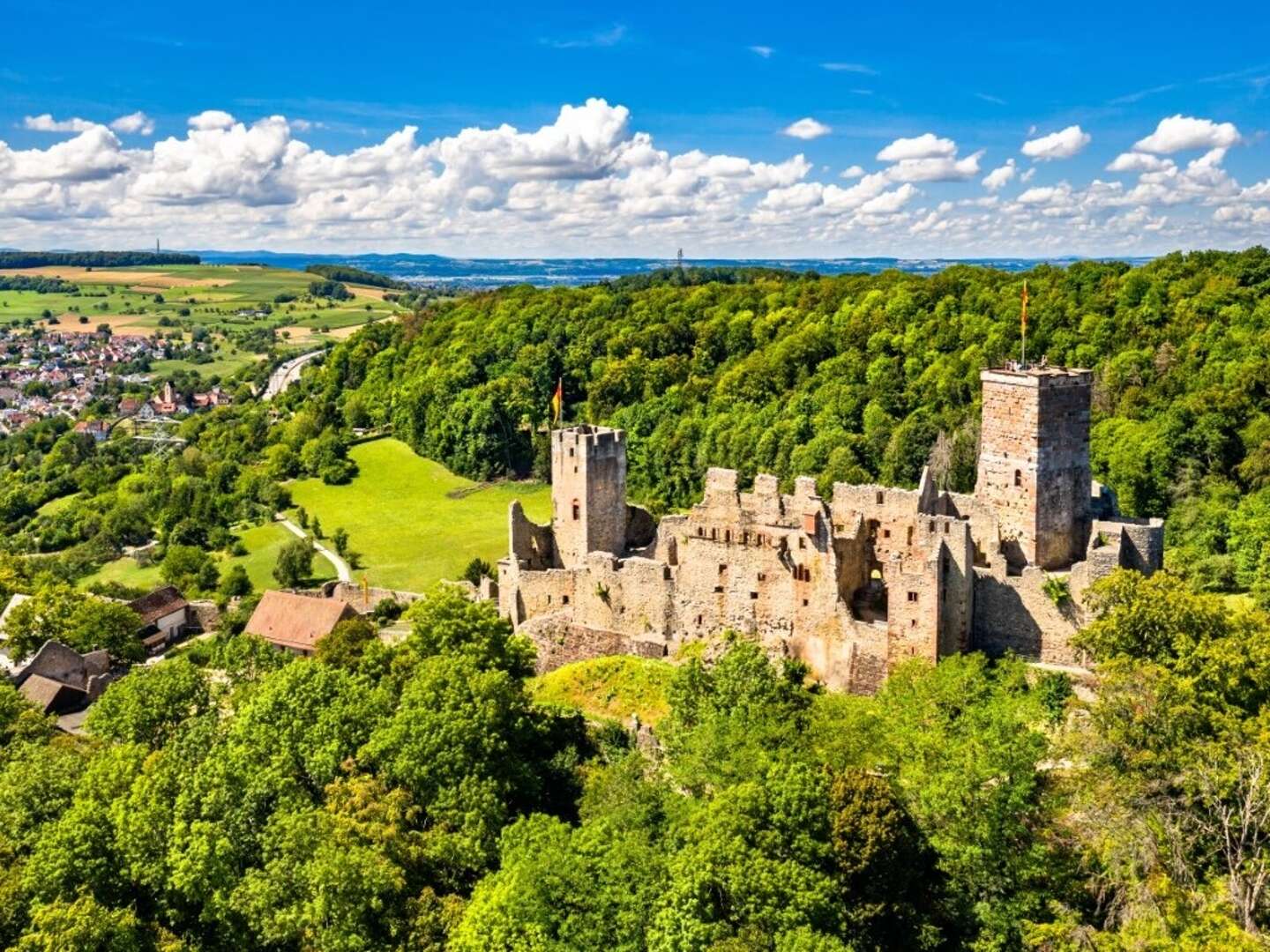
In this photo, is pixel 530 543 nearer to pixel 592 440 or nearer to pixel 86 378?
pixel 592 440

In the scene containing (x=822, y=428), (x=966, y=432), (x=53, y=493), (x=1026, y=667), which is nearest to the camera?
(x=1026, y=667)

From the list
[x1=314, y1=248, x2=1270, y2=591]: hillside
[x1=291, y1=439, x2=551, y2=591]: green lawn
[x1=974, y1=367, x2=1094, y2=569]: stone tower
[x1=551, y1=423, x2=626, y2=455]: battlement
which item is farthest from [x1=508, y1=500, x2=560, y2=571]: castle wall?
[x1=314, y1=248, x2=1270, y2=591]: hillside

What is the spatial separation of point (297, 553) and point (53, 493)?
39.4m

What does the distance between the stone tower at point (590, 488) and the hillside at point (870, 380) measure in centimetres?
2129

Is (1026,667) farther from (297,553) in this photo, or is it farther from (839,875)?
(297,553)

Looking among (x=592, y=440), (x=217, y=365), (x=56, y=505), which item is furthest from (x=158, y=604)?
(x=217, y=365)

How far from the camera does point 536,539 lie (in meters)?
42.8

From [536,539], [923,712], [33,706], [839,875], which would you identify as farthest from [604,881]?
[33,706]

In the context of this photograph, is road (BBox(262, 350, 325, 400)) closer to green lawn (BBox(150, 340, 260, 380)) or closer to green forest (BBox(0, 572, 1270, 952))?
green lawn (BBox(150, 340, 260, 380))

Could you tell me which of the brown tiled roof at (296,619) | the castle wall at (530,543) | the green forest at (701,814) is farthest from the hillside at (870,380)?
the castle wall at (530,543)

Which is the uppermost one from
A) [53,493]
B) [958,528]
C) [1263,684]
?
[958,528]

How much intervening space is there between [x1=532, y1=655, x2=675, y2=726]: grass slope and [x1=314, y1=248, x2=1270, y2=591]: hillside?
21.8m

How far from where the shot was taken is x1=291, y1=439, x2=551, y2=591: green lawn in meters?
64.9

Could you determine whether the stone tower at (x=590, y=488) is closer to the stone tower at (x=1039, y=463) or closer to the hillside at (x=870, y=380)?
the stone tower at (x=1039, y=463)
